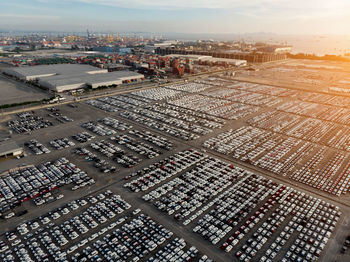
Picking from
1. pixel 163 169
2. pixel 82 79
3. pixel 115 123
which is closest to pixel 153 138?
pixel 163 169

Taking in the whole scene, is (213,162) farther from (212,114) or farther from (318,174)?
(212,114)

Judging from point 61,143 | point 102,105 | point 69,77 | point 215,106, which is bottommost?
point 61,143

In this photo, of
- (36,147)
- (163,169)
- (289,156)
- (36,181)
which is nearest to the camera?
(36,181)

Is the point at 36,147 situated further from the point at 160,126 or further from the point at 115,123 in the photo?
the point at 160,126

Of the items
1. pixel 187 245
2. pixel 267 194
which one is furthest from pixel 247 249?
pixel 267 194

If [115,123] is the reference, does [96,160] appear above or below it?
below

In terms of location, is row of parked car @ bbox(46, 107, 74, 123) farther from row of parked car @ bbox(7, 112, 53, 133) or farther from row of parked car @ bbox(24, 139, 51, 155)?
row of parked car @ bbox(24, 139, 51, 155)

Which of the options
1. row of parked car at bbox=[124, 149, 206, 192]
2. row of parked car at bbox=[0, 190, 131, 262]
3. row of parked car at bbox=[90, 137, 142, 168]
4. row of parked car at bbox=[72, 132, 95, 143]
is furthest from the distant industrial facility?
row of parked car at bbox=[0, 190, 131, 262]

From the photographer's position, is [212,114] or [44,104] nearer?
[212,114]
